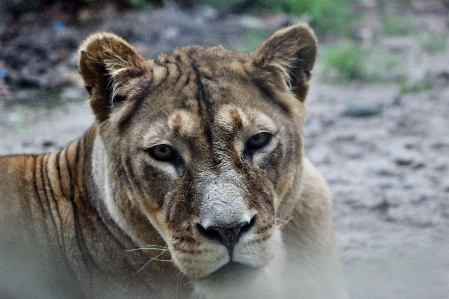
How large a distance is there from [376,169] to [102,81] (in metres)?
3.39

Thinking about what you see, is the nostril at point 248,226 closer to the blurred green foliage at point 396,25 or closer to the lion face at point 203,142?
the lion face at point 203,142

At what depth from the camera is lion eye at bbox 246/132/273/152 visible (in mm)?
3205

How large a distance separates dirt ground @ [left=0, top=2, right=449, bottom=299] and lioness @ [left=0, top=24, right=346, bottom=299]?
1.45 feet

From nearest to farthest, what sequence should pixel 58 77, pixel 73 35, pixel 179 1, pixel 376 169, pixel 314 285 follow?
pixel 314 285
pixel 376 169
pixel 58 77
pixel 73 35
pixel 179 1

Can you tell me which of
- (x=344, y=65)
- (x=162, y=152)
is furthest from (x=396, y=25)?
(x=162, y=152)

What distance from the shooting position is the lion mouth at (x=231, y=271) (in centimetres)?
295

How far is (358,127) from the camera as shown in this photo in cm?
700

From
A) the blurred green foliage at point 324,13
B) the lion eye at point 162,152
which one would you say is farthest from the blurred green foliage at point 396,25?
the lion eye at point 162,152

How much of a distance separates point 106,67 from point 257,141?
2.71ft

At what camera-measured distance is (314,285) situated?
3.82m

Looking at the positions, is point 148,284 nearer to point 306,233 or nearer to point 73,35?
point 306,233

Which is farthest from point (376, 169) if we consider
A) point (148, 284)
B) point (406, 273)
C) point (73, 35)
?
point (73, 35)

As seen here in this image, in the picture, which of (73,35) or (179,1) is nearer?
(73,35)

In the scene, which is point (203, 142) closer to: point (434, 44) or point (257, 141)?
point (257, 141)
